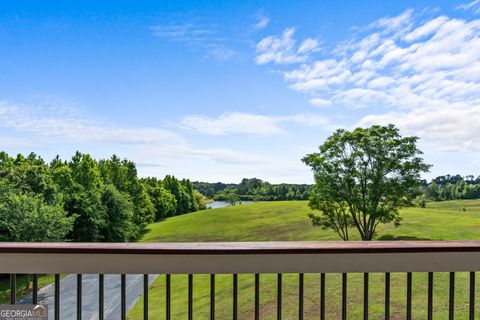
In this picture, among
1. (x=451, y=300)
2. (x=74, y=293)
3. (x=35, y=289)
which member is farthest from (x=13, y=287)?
(x=451, y=300)

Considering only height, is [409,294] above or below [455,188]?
above

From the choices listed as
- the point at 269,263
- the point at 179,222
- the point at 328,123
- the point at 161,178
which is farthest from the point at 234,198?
the point at 269,263

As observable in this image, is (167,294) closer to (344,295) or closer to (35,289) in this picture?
(35,289)

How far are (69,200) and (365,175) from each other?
14.7 meters

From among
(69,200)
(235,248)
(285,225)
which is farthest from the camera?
(285,225)

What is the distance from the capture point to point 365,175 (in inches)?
546

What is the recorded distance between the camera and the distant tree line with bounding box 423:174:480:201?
66.3 ft

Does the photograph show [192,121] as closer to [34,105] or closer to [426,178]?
[34,105]

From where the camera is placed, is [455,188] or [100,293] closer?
[100,293]

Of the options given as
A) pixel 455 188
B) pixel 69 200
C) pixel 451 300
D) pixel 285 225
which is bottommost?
pixel 285 225

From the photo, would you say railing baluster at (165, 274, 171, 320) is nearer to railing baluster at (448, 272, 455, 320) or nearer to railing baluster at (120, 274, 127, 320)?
railing baluster at (120, 274, 127, 320)

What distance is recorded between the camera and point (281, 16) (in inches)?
297

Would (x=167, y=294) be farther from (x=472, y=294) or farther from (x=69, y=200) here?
(x=69, y=200)

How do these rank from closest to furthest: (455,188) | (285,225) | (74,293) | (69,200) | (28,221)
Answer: (74,293) < (28,221) < (69,200) < (285,225) < (455,188)
